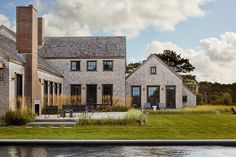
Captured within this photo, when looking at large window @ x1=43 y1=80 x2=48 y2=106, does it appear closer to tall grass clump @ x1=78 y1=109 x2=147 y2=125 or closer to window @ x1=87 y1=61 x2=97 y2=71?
window @ x1=87 y1=61 x2=97 y2=71

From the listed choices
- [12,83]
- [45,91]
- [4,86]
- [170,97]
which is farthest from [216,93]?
[4,86]

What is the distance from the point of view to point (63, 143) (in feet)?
47.9

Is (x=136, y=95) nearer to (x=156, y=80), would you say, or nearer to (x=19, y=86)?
(x=156, y=80)

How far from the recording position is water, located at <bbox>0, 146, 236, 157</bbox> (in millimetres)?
12883

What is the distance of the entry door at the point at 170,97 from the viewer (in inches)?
1658

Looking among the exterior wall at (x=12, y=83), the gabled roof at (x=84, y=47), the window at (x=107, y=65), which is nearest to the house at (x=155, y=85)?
the window at (x=107, y=65)

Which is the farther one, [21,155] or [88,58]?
[88,58]

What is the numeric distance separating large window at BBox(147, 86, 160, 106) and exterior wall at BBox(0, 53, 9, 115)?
2045cm

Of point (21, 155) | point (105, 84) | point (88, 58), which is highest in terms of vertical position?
point (88, 58)

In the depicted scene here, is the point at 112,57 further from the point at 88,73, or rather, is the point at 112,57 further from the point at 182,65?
the point at 182,65

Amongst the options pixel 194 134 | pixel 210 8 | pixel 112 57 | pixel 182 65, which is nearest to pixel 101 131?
pixel 194 134

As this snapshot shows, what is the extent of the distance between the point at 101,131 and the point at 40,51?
24.6 metres

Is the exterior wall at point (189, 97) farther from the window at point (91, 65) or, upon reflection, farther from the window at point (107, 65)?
the window at point (91, 65)

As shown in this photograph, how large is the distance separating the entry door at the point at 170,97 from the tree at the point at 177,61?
21.2 metres
